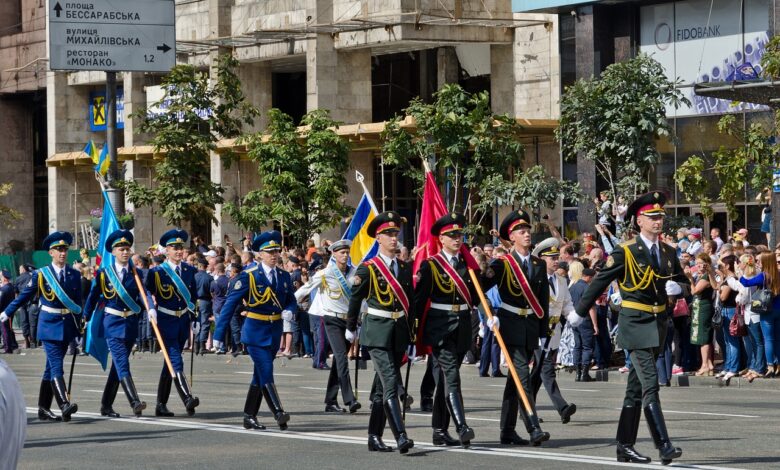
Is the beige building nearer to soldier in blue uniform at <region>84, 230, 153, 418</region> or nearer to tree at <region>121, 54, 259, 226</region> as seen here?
tree at <region>121, 54, 259, 226</region>

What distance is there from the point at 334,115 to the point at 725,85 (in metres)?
21.6

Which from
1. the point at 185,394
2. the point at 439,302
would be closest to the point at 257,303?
the point at 185,394

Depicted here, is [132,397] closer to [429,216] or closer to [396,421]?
[429,216]

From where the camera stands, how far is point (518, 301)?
1224 centimetres

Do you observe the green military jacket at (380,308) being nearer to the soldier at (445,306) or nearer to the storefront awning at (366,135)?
the soldier at (445,306)

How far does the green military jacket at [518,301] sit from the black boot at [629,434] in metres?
1.70

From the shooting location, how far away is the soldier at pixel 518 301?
12.1 m

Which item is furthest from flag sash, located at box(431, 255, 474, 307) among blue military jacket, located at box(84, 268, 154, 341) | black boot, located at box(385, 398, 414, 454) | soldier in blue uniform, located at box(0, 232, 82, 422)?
soldier in blue uniform, located at box(0, 232, 82, 422)

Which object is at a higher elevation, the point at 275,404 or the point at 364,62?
the point at 364,62

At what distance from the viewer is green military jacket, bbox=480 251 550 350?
39.9 ft

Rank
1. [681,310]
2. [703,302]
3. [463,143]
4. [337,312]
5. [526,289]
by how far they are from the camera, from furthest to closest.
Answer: [463,143], [681,310], [703,302], [337,312], [526,289]

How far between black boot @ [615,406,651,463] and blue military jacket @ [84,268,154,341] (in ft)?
18.6

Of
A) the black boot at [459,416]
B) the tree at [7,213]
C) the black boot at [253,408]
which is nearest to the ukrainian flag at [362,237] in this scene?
the black boot at [253,408]

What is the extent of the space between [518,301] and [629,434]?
195 cm
